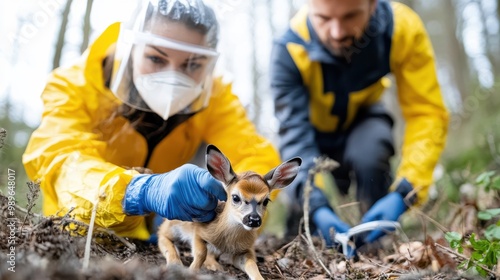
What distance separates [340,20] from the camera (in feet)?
14.0

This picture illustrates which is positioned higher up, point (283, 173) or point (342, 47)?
point (342, 47)

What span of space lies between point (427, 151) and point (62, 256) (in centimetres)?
355

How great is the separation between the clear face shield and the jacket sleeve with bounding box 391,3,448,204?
226 centimetres

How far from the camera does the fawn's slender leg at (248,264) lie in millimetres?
2574

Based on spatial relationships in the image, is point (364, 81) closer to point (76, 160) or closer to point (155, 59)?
point (155, 59)

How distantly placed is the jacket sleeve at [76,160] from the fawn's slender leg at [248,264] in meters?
0.69

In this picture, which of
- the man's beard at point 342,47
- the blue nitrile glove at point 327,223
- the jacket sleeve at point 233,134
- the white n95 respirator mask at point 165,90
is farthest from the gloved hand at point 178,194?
the man's beard at point 342,47

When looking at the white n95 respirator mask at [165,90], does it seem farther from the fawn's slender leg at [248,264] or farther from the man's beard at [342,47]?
the man's beard at [342,47]

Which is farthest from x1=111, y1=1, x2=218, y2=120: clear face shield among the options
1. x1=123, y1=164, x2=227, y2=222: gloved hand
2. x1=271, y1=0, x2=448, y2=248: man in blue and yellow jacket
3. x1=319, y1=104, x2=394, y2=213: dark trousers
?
x1=319, y1=104, x2=394, y2=213: dark trousers

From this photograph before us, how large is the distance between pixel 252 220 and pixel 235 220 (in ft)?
0.71

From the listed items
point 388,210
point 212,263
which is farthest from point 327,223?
point 212,263

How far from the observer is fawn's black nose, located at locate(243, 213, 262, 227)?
8.26 feet

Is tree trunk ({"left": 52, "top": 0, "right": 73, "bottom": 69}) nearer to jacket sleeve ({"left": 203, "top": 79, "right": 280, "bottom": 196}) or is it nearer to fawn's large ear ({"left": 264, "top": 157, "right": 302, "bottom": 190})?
jacket sleeve ({"left": 203, "top": 79, "right": 280, "bottom": 196})

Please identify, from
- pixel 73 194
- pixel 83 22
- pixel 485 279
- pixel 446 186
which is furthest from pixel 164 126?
pixel 446 186
